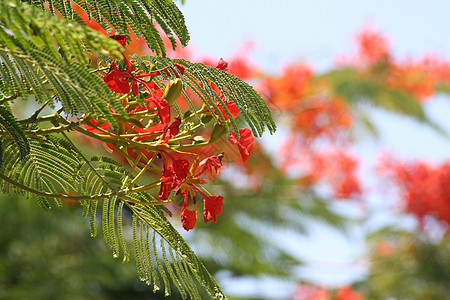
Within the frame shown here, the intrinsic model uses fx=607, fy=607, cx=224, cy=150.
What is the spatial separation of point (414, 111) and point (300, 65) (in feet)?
4.19

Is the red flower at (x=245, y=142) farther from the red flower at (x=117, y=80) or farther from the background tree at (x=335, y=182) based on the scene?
the background tree at (x=335, y=182)

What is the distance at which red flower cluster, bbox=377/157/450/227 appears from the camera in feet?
21.2

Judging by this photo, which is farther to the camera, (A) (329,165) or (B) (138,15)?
(A) (329,165)

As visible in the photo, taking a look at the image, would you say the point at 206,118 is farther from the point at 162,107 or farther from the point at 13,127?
the point at 13,127

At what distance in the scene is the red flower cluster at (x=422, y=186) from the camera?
6.45 m

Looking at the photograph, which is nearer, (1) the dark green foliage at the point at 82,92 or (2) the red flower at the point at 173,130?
(1) the dark green foliage at the point at 82,92

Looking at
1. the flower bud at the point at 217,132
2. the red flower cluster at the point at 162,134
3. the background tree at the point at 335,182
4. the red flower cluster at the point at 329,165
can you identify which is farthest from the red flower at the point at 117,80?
the red flower cluster at the point at 329,165

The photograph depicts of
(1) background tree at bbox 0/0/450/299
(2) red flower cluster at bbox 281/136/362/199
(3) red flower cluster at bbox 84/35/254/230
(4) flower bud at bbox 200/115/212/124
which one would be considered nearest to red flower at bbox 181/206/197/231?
(3) red flower cluster at bbox 84/35/254/230

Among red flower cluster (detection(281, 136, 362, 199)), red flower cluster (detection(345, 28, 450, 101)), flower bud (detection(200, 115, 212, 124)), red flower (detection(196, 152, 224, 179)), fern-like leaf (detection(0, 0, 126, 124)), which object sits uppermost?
red flower cluster (detection(345, 28, 450, 101))

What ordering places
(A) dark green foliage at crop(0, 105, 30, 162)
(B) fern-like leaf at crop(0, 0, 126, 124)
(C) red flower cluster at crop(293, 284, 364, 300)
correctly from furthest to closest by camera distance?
(C) red flower cluster at crop(293, 284, 364, 300) → (A) dark green foliage at crop(0, 105, 30, 162) → (B) fern-like leaf at crop(0, 0, 126, 124)

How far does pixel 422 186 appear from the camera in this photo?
657 cm

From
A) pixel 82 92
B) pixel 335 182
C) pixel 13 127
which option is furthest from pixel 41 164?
pixel 335 182

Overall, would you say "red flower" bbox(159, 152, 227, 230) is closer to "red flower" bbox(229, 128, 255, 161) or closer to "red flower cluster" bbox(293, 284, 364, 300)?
"red flower" bbox(229, 128, 255, 161)

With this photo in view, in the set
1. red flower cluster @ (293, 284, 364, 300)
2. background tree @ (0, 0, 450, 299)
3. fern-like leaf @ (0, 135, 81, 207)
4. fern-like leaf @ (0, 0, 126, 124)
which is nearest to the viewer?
fern-like leaf @ (0, 0, 126, 124)
